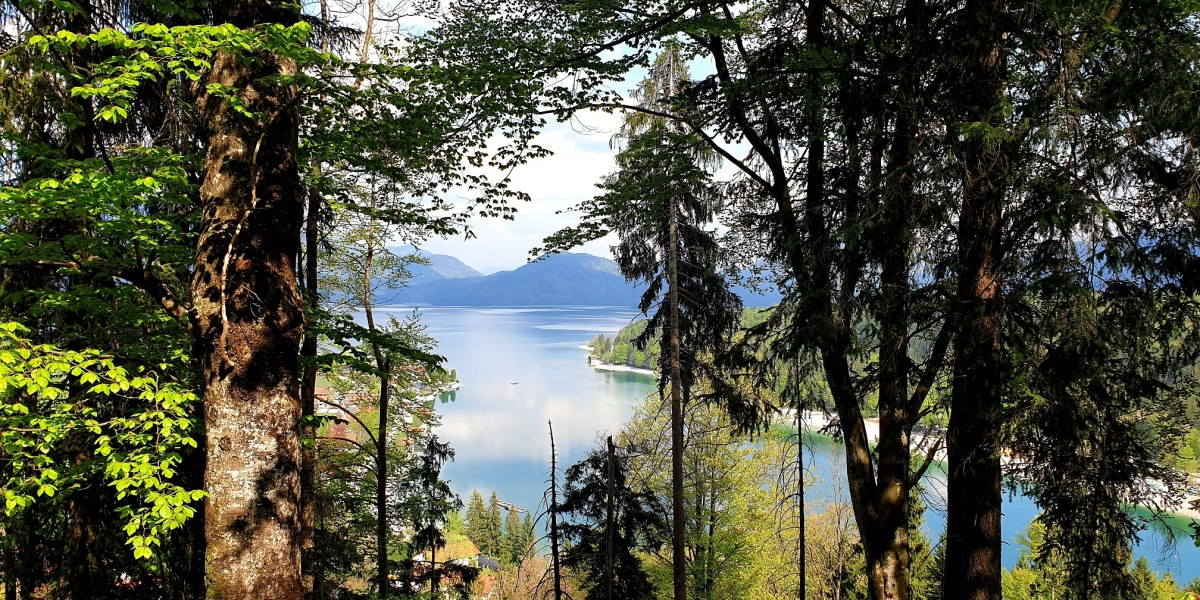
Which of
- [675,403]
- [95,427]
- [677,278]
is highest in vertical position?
[677,278]

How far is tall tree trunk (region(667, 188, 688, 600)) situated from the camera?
969cm

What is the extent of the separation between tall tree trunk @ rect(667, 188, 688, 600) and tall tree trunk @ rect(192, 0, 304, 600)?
285 inches

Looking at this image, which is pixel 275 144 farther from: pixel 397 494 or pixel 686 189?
pixel 397 494

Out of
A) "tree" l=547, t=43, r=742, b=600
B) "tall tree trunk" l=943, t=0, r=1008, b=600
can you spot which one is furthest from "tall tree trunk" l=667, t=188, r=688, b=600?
"tall tree trunk" l=943, t=0, r=1008, b=600

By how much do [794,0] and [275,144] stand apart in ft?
16.1

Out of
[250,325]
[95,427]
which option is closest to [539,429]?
[95,427]

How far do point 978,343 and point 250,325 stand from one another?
4.91 meters

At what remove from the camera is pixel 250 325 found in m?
3.27

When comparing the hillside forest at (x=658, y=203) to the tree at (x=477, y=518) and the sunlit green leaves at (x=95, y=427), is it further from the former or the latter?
the tree at (x=477, y=518)

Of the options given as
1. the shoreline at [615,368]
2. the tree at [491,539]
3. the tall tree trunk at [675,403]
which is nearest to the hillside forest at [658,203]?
the tall tree trunk at [675,403]

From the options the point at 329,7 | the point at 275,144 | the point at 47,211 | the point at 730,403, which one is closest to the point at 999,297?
the point at 730,403

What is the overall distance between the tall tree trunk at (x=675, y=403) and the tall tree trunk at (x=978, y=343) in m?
5.08

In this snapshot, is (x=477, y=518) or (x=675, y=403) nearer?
(x=675, y=403)

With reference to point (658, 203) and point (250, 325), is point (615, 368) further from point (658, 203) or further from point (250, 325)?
point (250, 325)
